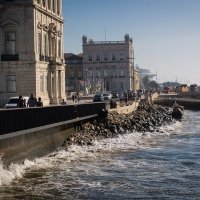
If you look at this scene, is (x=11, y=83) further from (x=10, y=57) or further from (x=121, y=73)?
(x=121, y=73)

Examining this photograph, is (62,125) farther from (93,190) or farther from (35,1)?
(35,1)

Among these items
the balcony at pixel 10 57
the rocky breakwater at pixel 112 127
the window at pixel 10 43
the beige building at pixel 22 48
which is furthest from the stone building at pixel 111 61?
the rocky breakwater at pixel 112 127

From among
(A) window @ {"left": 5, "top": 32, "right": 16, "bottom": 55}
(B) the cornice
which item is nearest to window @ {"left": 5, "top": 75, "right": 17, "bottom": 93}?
(A) window @ {"left": 5, "top": 32, "right": 16, "bottom": 55}

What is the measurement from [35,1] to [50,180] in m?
36.5

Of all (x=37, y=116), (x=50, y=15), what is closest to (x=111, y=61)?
(x=50, y=15)

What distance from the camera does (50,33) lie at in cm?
6075

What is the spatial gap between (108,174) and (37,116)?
663cm

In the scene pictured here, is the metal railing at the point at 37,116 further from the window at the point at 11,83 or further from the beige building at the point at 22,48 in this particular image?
the window at the point at 11,83

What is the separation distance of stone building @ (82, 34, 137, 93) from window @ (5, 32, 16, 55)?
322 ft

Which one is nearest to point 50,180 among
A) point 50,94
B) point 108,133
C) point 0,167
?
point 0,167

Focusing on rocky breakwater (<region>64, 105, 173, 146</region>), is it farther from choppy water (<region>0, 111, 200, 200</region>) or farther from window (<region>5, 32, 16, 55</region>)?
window (<region>5, 32, 16, 55</region>)

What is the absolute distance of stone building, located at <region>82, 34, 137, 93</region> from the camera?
154625mm

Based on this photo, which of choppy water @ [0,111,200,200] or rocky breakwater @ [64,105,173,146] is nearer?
choppy water @ [0,111,200,200]

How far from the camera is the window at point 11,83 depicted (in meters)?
55.9
